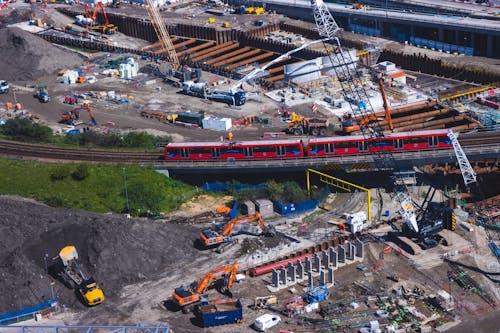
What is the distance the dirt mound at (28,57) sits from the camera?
122875 millimetres

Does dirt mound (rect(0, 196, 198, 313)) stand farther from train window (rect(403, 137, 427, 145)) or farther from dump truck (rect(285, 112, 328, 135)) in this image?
dump truck (rect(285, 112, 328, 135))

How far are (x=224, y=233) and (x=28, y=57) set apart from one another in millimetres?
60523

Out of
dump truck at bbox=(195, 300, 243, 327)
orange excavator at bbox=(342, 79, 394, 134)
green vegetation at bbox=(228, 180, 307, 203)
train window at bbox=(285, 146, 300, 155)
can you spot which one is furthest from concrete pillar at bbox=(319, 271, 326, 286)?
orange excavator at bbox=(342, 79, 394, 134)

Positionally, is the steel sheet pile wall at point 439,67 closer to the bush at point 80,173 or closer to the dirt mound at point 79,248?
the bush at point 80,173

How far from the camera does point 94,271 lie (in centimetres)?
6869

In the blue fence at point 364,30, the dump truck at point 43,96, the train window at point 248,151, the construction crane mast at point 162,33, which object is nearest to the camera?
the train window at point 248,151

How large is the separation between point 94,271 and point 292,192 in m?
22.4

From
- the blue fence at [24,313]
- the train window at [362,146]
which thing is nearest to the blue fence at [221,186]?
the train window at [362,146]

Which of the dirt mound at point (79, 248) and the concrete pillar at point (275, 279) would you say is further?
the concrete pillar at point (275, 279)

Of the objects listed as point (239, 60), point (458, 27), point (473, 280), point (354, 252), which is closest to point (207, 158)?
point (354, 252)

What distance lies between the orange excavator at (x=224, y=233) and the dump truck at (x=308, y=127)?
62.4 feet

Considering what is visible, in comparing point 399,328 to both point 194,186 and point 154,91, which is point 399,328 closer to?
point 194,186

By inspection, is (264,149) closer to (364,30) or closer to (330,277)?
(330,277)

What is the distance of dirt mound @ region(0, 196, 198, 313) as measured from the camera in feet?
220
